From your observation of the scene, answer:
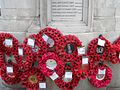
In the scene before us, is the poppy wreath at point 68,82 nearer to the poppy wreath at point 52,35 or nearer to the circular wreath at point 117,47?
the poppy wreath at point 52,35

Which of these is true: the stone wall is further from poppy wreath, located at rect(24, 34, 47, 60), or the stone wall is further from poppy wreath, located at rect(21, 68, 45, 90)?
poppy wreath, located at rect(21, 68, 45, 90)

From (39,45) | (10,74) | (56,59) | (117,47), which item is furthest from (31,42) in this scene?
(117,47)

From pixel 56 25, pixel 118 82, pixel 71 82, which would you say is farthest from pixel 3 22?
pixel 118 82

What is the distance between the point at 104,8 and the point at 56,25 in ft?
4.22

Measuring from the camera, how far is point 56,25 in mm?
5980

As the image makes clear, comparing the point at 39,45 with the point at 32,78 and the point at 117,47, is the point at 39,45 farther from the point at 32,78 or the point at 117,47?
the point at 117,47

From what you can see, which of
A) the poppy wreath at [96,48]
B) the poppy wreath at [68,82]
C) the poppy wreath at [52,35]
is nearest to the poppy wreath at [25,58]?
the poppy wreath at [52,35]

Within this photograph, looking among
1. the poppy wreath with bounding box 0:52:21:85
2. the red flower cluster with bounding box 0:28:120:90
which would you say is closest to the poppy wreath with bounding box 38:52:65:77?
the red flower cluster with bounding box 0:28:120:90

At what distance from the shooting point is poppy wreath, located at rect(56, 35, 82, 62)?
5.81 m

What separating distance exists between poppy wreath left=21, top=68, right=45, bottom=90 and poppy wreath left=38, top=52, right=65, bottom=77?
252 mm

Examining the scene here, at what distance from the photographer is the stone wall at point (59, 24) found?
236 inches

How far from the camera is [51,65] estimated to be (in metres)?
5.71

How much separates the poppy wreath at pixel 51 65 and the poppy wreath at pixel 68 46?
0.16 metres

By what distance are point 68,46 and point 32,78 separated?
1173mm
